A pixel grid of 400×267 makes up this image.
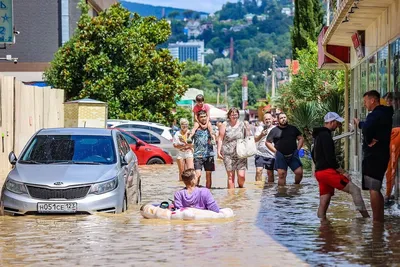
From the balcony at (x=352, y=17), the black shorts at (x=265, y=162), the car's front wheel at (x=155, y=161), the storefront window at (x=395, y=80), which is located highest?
the balcony at (x=352, y=17)

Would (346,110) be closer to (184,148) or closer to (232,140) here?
(184,148)

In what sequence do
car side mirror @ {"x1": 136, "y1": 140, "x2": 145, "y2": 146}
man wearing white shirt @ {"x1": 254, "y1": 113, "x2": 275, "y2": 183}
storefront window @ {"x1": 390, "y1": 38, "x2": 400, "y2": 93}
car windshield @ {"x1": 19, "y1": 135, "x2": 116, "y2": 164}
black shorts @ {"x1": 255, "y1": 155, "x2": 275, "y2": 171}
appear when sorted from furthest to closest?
1. car side mirror @ {"x1": 136, "y1": 140, "x2": 145, "y2": 146}
2. black shorts @ {"x1": 255, "y1": 155, "x2": 275, "y2": 171}
3. man wearing white shirt @ {"x1": 254, "y1": 113, "x2": 275, "y2": 183}
4. storefront window @ {"x1": 390, "y1": 38, "x2": 400, "y2": 93}
5. car windshield @ {"x1": 19, "y1": 135, "x2": 116, "y2": 164}

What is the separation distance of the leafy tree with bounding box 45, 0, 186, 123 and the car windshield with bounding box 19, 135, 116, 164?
29301 mm

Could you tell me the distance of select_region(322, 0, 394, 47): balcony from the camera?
736 inches

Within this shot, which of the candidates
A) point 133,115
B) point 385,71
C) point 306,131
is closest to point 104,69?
point 133,115

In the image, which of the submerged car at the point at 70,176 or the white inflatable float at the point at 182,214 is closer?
the white inflatable float at the point at 182,214

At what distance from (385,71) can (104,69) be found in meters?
28.4

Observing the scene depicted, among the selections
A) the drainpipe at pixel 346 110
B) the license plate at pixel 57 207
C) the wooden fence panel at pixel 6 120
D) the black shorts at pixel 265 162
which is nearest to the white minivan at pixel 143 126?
the wooden fence panel at pixel 6 120

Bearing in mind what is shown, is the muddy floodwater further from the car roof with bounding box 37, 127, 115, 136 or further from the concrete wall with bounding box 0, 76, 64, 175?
the concrete wall with bounding box 0, 76, 64, 175

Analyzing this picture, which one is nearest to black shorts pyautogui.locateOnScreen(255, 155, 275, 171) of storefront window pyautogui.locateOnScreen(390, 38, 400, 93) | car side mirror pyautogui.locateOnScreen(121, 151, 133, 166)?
storefront window pyautogui.locateOnScreen(390, 38, 400, 93)

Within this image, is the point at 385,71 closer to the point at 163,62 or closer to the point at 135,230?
the point at 135,230

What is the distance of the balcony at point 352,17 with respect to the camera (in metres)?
18.7

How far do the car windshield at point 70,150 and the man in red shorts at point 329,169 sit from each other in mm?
3442

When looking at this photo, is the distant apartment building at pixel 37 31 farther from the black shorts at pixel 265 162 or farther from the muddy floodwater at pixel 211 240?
the muddy floodwater at pixel 211 240
